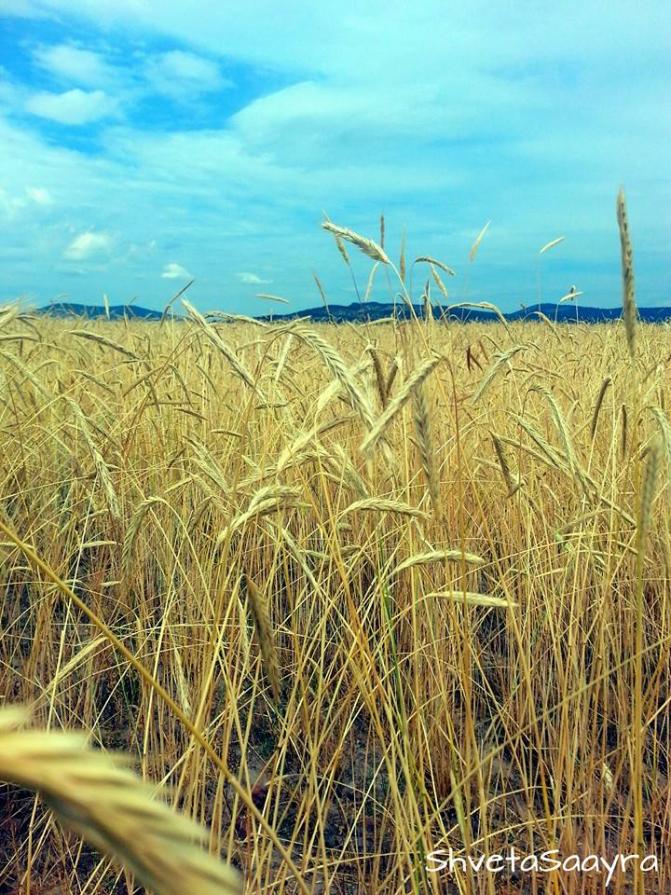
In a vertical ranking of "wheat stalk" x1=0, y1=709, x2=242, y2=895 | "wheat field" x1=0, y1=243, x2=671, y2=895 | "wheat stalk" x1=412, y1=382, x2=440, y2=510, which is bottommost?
"wheat field" x1=0, y1=243, x2=671, y2=895

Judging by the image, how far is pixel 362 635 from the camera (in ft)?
3.58

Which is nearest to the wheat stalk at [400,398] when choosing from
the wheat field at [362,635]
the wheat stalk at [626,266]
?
the wheat field at [362,635]

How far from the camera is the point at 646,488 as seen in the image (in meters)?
0.81

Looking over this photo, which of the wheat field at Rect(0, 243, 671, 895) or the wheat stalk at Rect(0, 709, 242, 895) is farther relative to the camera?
the wheat field at Rect(0, 243, 671, 895)

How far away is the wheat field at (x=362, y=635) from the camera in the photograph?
1083 millimetres

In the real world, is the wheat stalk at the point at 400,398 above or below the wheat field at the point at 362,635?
above

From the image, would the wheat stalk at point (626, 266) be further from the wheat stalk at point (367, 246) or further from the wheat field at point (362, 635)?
the wheat stalk at point (367, 246)

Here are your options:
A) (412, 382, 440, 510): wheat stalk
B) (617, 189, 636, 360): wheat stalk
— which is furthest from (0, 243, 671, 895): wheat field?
(617, 189, 636, 360): wheat stalk

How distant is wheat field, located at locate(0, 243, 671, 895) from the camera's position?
1083 mm

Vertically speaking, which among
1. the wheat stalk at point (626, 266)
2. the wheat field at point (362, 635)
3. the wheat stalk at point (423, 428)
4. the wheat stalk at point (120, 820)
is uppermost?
the wheat stalk at point (626, 266)

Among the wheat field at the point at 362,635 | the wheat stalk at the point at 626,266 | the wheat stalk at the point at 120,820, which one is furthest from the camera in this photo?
the wheat field at the point at 362,635

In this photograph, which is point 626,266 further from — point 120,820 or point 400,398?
point 120,820

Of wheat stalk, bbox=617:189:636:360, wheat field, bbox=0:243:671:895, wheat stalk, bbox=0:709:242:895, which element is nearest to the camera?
wheat stalk, bbox=0:709:242:895

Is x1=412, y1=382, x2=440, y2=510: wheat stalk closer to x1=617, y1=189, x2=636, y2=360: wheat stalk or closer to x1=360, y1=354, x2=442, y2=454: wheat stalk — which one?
x1=360, y1=354, x2=442, y2=454: wheat stalk
